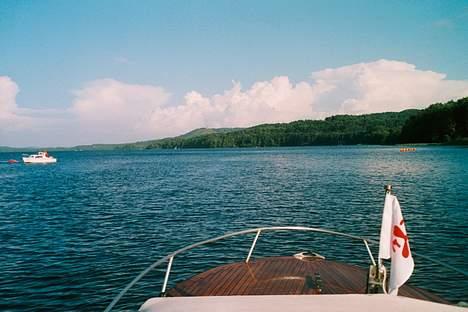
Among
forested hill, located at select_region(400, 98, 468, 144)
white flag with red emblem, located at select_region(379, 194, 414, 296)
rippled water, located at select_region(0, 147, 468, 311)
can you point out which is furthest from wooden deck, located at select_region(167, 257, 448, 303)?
forested hill, located at select_region(400, 98, 468, 144)

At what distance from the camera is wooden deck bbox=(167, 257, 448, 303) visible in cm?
800

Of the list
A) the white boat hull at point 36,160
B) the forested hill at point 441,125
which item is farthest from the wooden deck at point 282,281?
the forested hill at point 441,125

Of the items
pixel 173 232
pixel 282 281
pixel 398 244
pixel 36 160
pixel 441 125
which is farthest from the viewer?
pixel 441 125

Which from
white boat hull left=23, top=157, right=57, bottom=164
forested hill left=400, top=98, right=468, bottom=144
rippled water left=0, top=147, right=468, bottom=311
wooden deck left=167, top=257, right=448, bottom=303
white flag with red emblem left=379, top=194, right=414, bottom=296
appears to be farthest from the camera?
forested hill left=400, top=98, right=468, bottom=144

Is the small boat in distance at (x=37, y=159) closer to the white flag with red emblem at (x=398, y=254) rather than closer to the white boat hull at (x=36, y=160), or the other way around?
the white boat hull at (x=36, y=160)

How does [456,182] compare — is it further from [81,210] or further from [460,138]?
[460,138]

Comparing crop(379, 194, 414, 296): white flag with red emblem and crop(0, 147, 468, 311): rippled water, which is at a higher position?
crop(379, 194, 414, 296): white flag with red emblem

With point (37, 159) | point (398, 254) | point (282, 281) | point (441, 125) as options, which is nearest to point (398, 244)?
point (398, 254)

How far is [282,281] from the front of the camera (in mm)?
8602

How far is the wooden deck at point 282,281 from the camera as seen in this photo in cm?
800

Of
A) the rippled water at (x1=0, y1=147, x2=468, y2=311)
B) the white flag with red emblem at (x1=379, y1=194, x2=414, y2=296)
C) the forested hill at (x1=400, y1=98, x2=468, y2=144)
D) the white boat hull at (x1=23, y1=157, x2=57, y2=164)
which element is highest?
the forested hill at (x1=400, y1=98, x2=468, y2=144)

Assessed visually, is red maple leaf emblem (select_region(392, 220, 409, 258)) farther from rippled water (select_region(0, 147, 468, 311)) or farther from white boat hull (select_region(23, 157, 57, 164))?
white boat hull (select_region(23, 157, 57, 164))

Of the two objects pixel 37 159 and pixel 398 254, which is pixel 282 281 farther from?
pixel 37 159

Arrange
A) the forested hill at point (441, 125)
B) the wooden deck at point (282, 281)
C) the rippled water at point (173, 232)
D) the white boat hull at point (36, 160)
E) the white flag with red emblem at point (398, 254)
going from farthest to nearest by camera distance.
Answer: the forested hill at point (441, 125)
the white boat hull at point (36, 160)
the rippled water at point (173, 232)
the wooden deck at point (282, 281)
the white flag with red emblem at point (398, 254)
